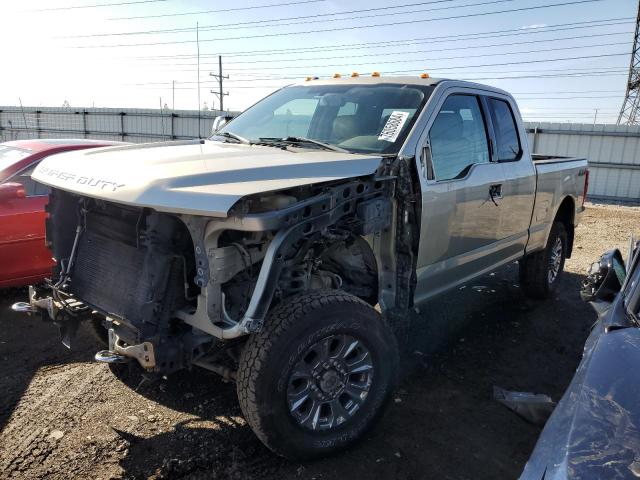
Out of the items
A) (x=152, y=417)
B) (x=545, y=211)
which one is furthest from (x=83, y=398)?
(x=545, y=211)

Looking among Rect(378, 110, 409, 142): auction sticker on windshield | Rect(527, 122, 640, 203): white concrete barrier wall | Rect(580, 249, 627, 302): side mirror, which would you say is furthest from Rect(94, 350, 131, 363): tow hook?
Rect(527, 122, 640, 203): white concrete barrier wall

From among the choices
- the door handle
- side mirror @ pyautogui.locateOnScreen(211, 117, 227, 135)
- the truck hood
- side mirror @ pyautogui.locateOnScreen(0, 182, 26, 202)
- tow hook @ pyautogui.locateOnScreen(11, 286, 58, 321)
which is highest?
side mirror @ pyautogui.locateOnScreen(211, 117, 227, 135)

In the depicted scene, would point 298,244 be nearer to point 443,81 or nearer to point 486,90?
point 443,81

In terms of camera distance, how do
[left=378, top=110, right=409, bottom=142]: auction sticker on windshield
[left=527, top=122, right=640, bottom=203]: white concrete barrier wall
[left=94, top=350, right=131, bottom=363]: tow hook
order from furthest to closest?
1. [left=527, top=122, right=640, bottom=203]: white concrete barrier wall
2. [left=378, top=110, right=409, bottom=142]: auction sticker on windshield
3. [left=94, top=350, right=131, bottom=363]: tow hook

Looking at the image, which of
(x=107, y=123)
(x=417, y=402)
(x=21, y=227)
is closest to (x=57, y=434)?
(x=417, y=402)

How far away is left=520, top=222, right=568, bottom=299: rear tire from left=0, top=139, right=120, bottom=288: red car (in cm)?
457

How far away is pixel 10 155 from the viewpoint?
209 inches

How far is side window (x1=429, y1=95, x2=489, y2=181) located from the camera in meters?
3.65

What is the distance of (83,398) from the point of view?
3412 mm

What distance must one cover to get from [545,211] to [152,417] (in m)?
4.25

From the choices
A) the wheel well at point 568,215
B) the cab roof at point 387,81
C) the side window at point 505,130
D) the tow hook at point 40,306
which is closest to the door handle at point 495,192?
the side window at point 505,130

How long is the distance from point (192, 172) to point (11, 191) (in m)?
3.12

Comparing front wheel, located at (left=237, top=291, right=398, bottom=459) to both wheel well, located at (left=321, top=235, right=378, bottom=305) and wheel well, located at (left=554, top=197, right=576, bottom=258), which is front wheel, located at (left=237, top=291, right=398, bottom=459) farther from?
wheel well, located at (left=554, top=197, right=576, bottom=258)

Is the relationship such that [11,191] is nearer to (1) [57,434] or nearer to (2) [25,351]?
(2) [25,351]
